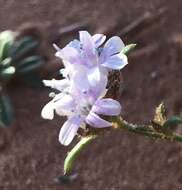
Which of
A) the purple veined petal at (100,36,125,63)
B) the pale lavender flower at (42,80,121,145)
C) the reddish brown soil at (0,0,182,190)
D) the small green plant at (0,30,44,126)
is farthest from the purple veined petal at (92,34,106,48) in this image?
the small green plant at (0,30,44,126)

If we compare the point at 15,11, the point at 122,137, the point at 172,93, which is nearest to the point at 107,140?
the point at 122,137

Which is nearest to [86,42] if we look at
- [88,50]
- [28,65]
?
[88,50]

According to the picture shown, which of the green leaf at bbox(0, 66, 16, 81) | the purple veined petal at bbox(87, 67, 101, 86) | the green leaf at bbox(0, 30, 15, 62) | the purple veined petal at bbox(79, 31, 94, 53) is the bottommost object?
the green leaf at bbox(0, 66, 16, 81)

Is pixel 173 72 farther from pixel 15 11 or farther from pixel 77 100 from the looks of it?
pixel 77 100

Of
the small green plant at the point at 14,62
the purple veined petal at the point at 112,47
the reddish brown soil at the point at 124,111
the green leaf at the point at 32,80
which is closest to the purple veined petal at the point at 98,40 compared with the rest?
the purple veined petal at the point at 112,47

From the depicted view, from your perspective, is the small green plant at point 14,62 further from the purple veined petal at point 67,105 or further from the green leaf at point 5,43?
the purple veined petal at point 67,105

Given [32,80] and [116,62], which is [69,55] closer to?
[116,62]

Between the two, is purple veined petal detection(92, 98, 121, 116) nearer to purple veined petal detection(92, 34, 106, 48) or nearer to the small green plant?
purple veined petal detection(92, 34, 106, 48)
